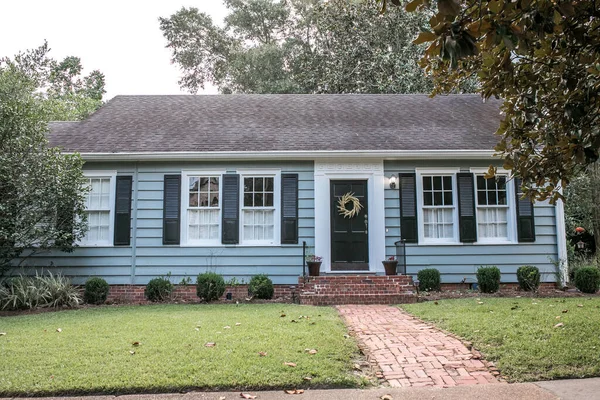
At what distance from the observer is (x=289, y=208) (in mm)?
10164

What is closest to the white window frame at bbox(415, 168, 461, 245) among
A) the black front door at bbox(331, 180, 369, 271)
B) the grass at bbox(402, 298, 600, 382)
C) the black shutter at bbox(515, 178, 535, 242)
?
the black front door at bbox(331, 180, 369, 271)

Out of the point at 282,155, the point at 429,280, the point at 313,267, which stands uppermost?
the point at 282,155

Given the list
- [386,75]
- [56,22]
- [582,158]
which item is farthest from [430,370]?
[56,22]

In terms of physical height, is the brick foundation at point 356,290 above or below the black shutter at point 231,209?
below

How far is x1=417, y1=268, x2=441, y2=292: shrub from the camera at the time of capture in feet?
31.9

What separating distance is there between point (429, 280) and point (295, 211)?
10.6 feet

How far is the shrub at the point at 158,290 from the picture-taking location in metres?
9.41

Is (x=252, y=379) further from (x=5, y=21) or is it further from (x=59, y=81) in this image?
(x=59, y=81)

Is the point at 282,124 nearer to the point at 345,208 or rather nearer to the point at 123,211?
the point at 345,208

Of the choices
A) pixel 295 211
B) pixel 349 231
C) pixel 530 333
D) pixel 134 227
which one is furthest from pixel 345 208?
pixel 530 333

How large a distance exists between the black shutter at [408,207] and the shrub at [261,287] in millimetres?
3138

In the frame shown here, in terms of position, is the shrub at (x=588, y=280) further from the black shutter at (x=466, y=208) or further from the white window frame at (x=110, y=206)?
the white window frame at (x=110, y=206)

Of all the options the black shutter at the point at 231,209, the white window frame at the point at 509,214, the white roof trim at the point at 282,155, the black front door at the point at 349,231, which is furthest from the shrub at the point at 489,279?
the black shutter at the point at 231,209

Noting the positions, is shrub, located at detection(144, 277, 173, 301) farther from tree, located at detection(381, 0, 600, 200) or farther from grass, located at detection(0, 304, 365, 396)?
tree, located at detection(381, 0, 600, 200)
